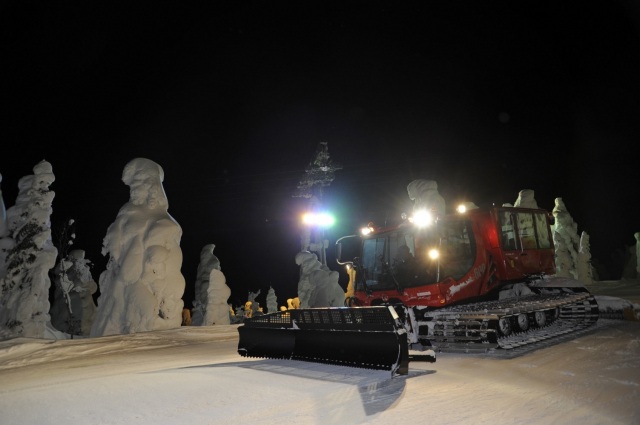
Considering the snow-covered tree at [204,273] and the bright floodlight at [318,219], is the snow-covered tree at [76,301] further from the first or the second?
the bright floodlight at [318,219]

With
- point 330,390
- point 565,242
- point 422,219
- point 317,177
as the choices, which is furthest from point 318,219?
point 330,390

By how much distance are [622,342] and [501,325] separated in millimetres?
2458

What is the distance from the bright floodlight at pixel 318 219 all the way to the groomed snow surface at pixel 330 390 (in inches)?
1098

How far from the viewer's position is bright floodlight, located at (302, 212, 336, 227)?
36156mm

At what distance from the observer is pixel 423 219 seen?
935 centimetres

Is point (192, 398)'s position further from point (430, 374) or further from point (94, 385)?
point (430, 374)

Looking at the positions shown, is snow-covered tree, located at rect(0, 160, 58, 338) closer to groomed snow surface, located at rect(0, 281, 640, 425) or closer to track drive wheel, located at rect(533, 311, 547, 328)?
groomed snow surface, located at rect(0, 281, 640, 425)

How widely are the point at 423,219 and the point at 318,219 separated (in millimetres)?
27265

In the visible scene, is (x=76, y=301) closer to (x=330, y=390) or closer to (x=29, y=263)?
(x=29, y=263)

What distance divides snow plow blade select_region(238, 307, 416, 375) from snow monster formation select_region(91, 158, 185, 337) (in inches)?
279

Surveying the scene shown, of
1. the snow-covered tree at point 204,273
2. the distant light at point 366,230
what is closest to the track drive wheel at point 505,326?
the distant light at point 366,230

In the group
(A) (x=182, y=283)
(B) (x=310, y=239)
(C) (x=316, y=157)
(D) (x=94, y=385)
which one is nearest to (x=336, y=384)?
(D) (x=94, y=385)

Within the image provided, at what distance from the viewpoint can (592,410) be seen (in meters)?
4.32

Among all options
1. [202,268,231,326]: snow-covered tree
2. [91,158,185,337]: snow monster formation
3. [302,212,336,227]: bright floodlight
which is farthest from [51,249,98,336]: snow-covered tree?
[302,212,336,227]: bright floodlight
